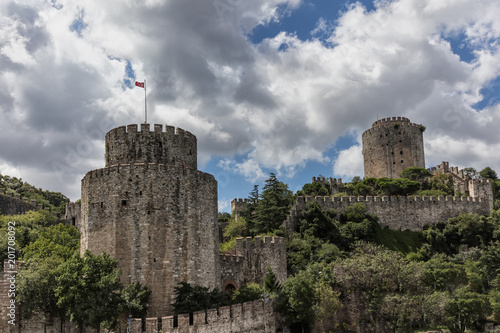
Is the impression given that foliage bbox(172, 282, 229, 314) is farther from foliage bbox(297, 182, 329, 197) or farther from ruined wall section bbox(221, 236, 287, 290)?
foliage bbox(297, 182, 329, 197)

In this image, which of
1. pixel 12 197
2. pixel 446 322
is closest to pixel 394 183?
pixel 446 322

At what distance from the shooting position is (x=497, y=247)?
4428 cm

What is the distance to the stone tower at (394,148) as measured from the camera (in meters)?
68.3

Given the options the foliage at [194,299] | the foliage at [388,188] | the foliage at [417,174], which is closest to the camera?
the foliage at [194,299]

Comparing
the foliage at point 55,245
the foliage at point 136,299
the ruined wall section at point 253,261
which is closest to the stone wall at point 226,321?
the foliage at point 136,299

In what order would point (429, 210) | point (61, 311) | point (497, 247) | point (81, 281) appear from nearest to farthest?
point (81, 281)
point (61, 311)
point (497, 247)
point (429, 210)

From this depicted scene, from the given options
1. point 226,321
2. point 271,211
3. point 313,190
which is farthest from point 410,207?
point 226,321

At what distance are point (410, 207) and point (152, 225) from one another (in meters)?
32.8

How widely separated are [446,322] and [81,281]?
76.5 ft

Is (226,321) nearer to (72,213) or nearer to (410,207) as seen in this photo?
(410,207)

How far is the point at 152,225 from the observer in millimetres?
28406

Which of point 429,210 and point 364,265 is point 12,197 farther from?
point 429,210

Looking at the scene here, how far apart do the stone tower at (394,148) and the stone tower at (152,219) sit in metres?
42.9

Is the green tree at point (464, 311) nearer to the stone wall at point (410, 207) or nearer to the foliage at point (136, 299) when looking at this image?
the stone wall at point (410, 207)
